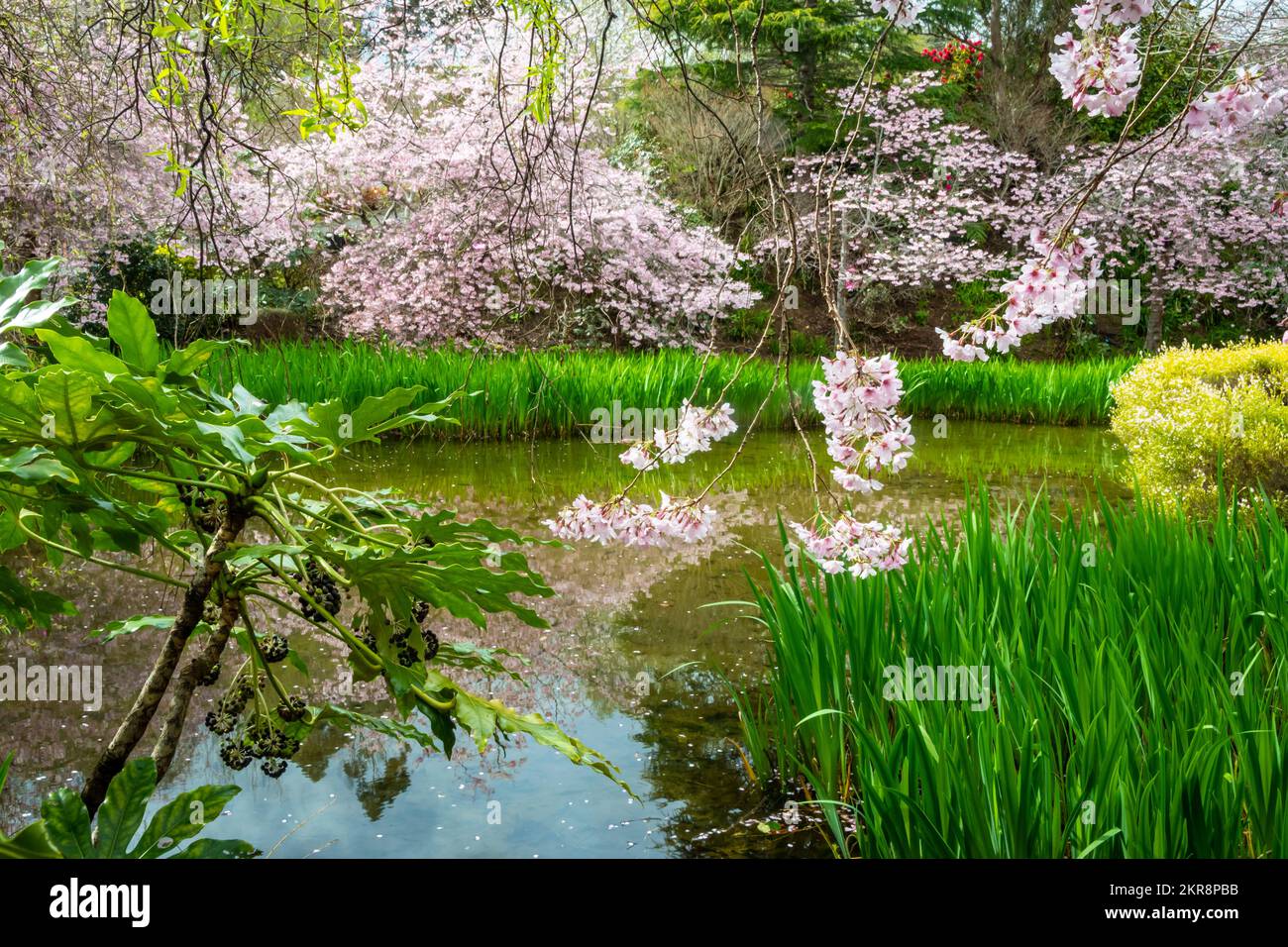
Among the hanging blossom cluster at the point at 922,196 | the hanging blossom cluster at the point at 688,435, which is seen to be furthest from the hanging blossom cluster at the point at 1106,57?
the hanging blossom cluster at the point at 922,196

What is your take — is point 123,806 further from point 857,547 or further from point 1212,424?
point 1212,424

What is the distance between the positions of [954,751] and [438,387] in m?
5.45

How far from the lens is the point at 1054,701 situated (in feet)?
6.43

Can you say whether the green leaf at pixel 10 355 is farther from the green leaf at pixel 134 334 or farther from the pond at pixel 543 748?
the pond at pixel 543 748

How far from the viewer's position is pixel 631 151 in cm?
1395

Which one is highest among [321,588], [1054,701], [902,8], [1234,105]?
[902,8]

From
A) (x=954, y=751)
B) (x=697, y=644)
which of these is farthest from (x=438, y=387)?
(x=954, y=751)

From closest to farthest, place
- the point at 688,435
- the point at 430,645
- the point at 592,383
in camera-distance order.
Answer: the point at 430,645, the point at 688,435, the point at 592,383

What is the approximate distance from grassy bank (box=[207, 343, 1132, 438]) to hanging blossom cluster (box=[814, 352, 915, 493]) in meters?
3.45

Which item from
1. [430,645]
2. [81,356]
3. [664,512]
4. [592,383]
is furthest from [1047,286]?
[592,383]

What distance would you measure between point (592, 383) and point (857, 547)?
16.2 ft

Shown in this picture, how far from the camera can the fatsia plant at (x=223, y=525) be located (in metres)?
0.93

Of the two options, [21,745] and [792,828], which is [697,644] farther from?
[21,745]

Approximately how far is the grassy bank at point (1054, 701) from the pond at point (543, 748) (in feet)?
0.78
